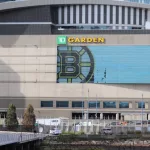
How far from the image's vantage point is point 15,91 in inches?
6245

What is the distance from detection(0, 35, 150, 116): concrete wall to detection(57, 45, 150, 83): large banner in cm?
165

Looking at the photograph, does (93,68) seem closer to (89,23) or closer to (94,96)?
(94,96)

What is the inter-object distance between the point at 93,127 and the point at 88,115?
4820 centimetres

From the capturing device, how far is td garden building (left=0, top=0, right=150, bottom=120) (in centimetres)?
15662

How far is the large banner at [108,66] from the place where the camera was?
15625cm

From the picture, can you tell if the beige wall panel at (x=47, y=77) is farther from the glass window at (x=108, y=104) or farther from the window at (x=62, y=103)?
the glass window at (x=108, y=104)

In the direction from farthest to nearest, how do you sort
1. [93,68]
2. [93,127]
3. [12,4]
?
[12,4]
[93,68]
[93,127]

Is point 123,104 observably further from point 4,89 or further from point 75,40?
point 4,89

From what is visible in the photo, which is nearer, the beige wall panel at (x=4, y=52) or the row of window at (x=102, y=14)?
the beige wall panel at (x=4, y=52)

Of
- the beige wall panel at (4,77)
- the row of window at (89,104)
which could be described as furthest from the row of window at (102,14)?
the beige wall panel at (4,77)

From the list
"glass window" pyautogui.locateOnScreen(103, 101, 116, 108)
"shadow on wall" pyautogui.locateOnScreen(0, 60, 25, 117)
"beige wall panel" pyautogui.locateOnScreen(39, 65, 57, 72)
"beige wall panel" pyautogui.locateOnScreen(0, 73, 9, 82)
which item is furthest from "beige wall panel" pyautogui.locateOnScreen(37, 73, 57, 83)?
"glass window" pyautogui.locateOnScreen(103, 101, 116, 108)

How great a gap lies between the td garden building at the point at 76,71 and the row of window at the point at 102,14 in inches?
508

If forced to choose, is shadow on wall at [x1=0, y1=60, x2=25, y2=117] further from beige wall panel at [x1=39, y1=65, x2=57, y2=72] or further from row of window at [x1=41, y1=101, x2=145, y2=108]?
beige wall panel at [x1=39, y1=65, x2=57, y2=72]

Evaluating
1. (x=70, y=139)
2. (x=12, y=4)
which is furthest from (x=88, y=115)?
(x=70, y=139)
